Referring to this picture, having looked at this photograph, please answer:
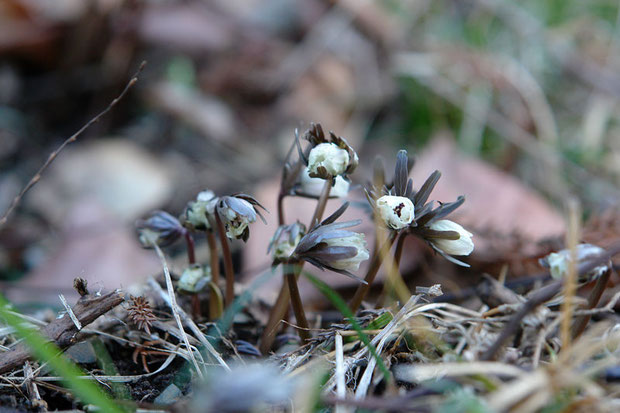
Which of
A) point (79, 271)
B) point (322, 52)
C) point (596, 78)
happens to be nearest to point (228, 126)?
point (322, 52)

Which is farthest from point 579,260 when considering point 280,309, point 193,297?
point 193,297

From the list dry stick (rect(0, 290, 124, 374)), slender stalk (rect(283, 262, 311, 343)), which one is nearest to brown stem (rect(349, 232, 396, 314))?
slender stalk (rect(283, 262, 311, 343))

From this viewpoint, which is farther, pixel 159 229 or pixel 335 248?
pixel 159 229

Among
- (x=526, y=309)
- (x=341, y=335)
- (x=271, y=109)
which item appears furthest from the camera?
(x=271, y=109)

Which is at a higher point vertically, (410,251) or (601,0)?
(601,0)

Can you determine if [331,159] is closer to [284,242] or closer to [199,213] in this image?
[284,242]

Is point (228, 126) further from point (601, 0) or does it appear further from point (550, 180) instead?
point (601, 0)

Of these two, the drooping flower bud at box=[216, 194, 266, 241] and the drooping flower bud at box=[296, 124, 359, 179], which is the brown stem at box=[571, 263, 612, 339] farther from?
the drooping flower bud at box=[216, 194, 266, 241]
